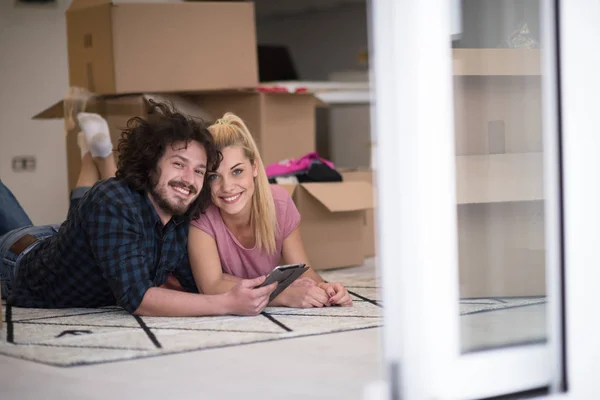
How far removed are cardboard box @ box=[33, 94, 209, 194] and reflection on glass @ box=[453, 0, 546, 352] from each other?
2096mm

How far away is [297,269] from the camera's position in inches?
90.8

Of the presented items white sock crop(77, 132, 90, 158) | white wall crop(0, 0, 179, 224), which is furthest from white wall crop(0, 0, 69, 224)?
white sock crop(77, 132, 90, 158)

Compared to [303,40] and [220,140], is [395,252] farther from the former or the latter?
[303,40]

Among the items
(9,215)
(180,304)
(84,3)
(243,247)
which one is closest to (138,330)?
(180,304)

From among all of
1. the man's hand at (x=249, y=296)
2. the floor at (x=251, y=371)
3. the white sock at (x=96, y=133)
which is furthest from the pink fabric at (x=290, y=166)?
the floor at (x=251, y=371)

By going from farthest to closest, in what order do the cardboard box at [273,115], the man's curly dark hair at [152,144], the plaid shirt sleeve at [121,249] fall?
the cardboard box at [273,115], the man's curly dark hair at [152,144], the plaid shirt sleeve at [121,249]

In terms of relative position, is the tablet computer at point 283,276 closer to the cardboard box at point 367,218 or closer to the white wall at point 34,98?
the cardboard box at point 367,218

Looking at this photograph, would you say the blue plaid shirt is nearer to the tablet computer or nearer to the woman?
the woman

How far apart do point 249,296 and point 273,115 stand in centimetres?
146

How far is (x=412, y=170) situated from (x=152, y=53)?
2.35m

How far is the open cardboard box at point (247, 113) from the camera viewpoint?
3523 mm

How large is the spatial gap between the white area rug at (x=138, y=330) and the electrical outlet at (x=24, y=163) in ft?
6.79

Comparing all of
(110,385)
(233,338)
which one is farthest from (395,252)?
(233,338)

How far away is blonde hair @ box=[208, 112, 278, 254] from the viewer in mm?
2590
